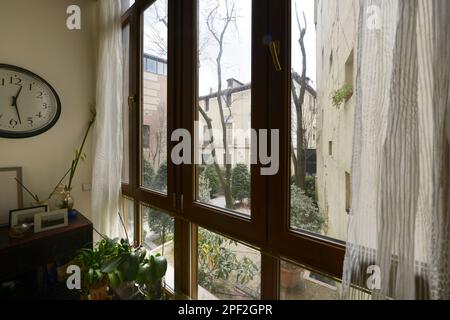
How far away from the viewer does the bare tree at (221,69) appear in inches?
45.9

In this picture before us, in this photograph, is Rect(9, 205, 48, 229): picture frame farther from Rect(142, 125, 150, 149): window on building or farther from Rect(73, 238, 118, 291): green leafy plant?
Rect(142, 125, 150, 149): window on building

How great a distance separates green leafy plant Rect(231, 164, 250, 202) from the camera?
109 centimetres

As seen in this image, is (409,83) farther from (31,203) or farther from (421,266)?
(31,203)

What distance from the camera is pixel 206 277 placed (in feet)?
4.45

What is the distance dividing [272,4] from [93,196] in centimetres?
182

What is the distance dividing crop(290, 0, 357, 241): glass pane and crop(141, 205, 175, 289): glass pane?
954 mm

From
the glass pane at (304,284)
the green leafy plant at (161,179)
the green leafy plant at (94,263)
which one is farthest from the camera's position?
the green leafy plant at (161,179)

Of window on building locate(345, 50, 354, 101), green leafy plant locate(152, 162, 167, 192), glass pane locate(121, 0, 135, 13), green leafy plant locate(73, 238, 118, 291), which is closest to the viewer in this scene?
window on building locate(345, 50, 354, 101)

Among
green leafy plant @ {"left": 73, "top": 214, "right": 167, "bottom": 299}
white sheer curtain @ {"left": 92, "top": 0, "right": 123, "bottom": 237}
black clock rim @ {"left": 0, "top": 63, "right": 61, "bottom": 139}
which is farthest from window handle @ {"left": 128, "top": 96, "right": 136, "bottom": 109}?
green leafy plant @ {"left": 73, "top": 214, "right": 167, "bottom": 299}

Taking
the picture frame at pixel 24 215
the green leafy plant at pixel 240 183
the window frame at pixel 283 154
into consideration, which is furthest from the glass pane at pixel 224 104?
the picture frame at pixel 24 215

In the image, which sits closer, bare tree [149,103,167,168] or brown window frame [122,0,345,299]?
brown window frame [122,0,345,299]

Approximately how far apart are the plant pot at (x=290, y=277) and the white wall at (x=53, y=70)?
1.89 m

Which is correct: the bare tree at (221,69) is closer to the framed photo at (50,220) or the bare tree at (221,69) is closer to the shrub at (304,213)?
the shrub at (304,213)
